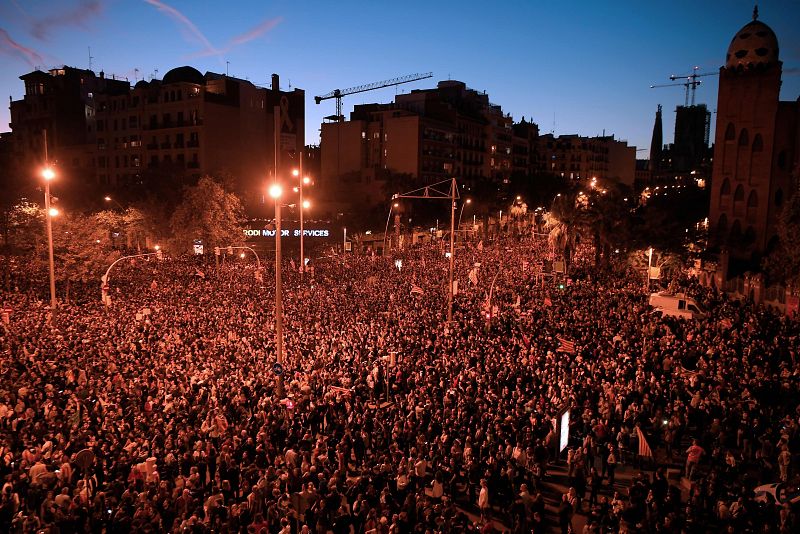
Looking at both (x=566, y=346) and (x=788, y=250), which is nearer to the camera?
(x=566, y=346)

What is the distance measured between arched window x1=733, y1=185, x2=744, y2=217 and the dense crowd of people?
19.6 m

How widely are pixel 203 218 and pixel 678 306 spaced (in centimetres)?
3574

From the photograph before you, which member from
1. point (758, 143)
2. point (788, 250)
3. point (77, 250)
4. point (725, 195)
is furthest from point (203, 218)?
point (758, 143)

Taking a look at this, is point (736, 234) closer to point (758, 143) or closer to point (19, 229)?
point (758, 143)

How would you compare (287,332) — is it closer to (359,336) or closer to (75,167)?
(359,336)

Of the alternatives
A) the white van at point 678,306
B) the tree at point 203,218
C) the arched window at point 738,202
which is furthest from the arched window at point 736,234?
the tree at point 203,218

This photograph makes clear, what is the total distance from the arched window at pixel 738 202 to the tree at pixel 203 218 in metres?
39.2

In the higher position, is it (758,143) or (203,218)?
(758,143)

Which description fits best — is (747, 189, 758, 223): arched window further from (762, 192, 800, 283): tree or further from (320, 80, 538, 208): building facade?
(320, 80, 538, 208): building facade

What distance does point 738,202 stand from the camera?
145ft

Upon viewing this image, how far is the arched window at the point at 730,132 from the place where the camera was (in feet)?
146

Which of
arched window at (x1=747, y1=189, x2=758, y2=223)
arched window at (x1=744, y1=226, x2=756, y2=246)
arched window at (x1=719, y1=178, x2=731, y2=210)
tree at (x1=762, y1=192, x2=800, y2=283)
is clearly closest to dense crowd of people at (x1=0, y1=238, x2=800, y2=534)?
tree at (x1=762, y1=192, x2=800, y2=283)

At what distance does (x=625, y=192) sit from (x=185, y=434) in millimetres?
39279

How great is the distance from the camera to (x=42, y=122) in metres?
83.9
